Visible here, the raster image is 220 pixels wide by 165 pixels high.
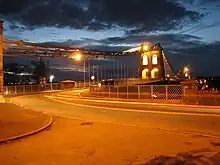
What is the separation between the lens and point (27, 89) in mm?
62438

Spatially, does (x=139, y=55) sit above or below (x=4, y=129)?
above

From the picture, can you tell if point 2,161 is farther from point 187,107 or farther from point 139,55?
point 139,55

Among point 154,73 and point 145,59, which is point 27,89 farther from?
point 145,59

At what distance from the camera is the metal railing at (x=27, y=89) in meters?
58.8

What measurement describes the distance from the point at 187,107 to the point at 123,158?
Answer: 51.5 feet

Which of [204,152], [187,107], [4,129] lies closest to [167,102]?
[187,107]

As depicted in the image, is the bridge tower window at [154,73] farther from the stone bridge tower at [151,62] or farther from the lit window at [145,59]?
the lit window at [145,59]

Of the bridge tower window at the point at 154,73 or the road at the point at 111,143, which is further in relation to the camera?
the bridge tower window at the point at 154,73

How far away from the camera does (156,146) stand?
1105cm

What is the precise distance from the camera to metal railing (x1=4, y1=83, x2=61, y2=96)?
58831 mm

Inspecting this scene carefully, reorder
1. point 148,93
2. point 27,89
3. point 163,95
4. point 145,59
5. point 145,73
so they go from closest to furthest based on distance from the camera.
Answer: point 163,95, point 148,93, point 27,89, point 145,73, point 145,59

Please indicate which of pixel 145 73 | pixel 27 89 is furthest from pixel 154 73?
pixel 27 89

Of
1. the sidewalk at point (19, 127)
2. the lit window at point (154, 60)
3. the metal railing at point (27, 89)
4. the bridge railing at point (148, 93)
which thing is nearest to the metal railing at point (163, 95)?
the bridge railing at point (148, 93)

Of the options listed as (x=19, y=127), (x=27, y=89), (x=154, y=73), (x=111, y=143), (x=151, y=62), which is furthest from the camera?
(x=151, y=62)
